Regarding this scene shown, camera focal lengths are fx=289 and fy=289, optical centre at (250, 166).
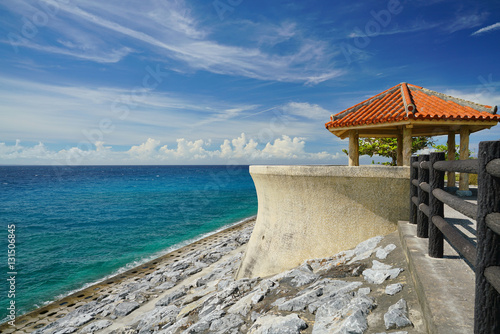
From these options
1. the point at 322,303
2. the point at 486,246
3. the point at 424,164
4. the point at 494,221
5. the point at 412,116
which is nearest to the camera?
the point at 494,221

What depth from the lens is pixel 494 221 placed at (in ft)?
6.35

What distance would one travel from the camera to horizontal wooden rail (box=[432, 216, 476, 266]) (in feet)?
8.00

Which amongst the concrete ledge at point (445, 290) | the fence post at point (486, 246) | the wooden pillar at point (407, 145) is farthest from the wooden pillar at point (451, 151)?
the fence post at point (486, 246)

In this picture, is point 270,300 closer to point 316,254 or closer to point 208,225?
point 316,254

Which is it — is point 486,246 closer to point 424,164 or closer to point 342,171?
point 424,164

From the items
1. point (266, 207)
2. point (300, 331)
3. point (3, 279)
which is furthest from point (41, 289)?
point (300, 331)

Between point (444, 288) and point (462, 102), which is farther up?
point (462, 102)

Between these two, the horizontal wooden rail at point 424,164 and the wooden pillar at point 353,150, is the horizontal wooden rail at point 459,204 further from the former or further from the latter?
the wooden pillar at point 353,150

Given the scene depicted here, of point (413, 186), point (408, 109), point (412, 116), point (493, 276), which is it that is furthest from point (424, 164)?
point (408, 109)

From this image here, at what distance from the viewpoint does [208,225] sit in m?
30.5

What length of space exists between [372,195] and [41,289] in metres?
17.2

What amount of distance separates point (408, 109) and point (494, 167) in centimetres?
675

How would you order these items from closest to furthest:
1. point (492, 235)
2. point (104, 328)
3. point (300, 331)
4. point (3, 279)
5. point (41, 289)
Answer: point (492, 235)
point (300, 331)
point (104, 328)
point (41, 289)
point (3, 279)

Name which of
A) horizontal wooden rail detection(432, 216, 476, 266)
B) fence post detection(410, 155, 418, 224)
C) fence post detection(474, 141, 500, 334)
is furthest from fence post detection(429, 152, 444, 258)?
fence post detection(474, 141, 500, 334)
